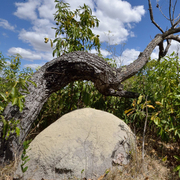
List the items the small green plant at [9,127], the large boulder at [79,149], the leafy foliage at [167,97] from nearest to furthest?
the small green plant at [9,127], the large boulder at [79,149], the leafy foliage at [167,97]

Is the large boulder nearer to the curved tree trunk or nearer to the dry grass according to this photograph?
the dry grass

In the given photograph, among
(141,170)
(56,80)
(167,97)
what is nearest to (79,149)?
(141,170)

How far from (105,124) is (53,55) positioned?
86.9 inches

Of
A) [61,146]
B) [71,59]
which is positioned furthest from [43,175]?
[71,59]

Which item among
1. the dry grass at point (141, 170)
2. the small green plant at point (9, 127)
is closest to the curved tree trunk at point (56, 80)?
the dry grass at point (141, 170)

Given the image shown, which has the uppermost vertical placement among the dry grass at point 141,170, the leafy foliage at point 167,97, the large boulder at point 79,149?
the leafy foliage at point 167,97

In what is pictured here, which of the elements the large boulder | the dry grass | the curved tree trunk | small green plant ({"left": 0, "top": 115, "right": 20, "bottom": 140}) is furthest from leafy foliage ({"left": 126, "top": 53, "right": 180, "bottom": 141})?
small green plant ({"left": 0, "top": 115, "right": 20, "bottom": 140})

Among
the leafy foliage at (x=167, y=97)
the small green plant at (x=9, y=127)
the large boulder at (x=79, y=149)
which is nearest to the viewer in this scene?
the small green plant at (x=9, y=127)

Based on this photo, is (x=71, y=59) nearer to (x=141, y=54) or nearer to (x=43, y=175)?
(x=43, y=175)

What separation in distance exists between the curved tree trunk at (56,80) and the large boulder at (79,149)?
1.70 feet

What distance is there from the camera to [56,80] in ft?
11.1

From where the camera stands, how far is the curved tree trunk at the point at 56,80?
2800 mm

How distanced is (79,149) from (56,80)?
1.56 meters

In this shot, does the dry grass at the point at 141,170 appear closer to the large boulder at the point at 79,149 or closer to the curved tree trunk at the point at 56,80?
the large boulder at the point at 79,149
